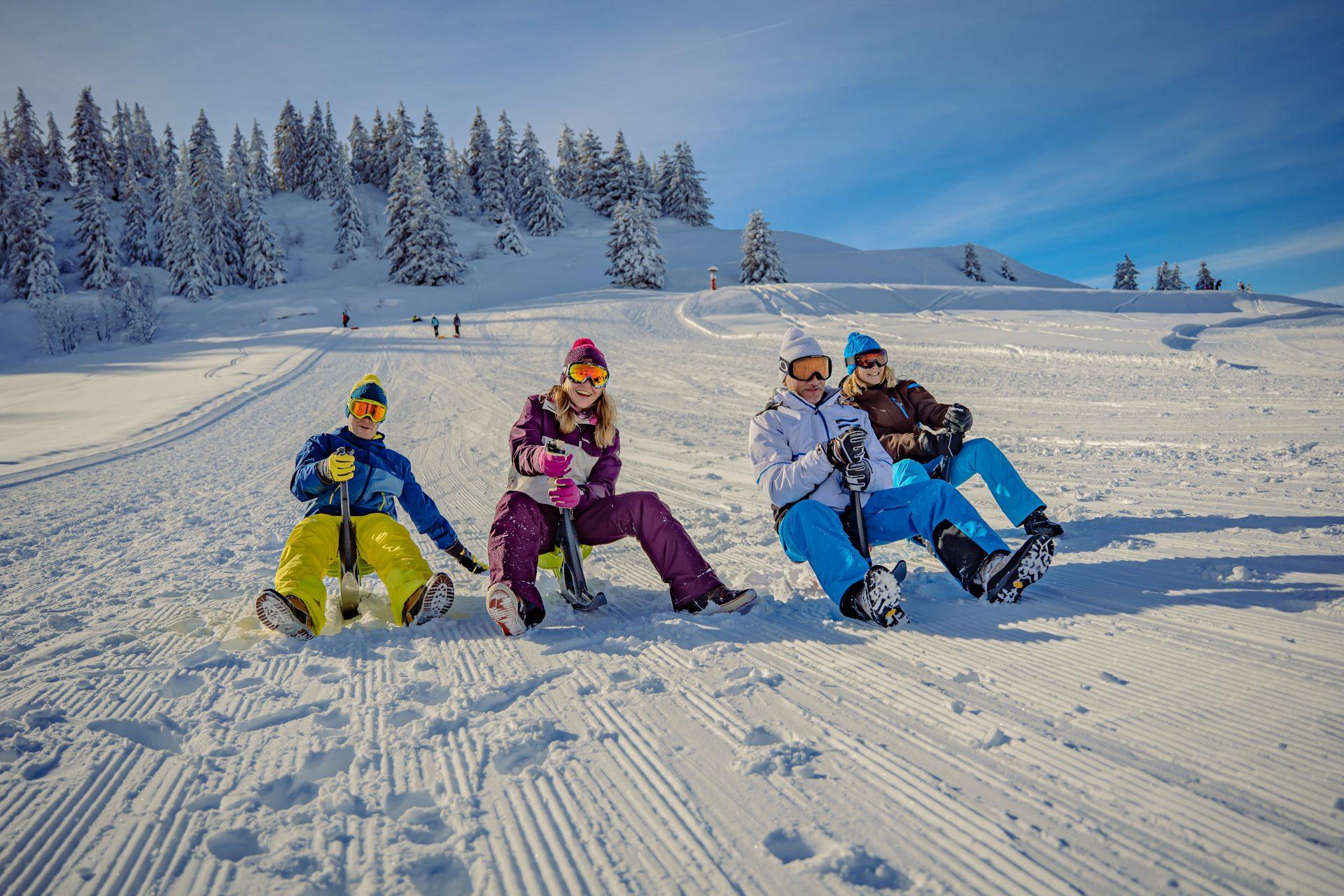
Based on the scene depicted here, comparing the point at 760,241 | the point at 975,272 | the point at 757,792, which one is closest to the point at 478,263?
the point at 760,241

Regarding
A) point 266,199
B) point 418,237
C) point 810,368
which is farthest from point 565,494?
point 266,199

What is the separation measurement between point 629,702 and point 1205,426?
7149 mm

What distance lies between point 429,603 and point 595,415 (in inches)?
52.3

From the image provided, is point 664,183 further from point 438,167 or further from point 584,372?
point 584,372

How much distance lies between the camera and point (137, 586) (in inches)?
158

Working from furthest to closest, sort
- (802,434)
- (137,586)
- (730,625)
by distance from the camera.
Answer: (137,586) < (802,434) < (730,625)

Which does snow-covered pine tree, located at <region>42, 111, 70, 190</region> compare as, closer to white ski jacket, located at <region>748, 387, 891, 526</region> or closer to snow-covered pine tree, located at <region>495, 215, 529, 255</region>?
snow-covered pine tree, located at <region>495, 215, 529, 255</region>

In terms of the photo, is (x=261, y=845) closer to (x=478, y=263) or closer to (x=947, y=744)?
(x=947, y=744)

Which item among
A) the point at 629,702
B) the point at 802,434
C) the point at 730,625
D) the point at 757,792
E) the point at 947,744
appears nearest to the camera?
the point at 757,792

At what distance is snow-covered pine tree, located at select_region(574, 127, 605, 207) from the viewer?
205 ft

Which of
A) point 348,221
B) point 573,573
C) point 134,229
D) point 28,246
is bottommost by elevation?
point 573,573

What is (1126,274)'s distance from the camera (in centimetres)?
5856

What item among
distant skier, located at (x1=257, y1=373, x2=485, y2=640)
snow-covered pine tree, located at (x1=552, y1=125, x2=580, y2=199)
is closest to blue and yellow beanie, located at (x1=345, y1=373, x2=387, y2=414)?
distant skier, located at (x1=257, y1=373, x2=485, y2=640)

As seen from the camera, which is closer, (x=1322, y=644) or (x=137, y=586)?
(x=1322, y=644)
